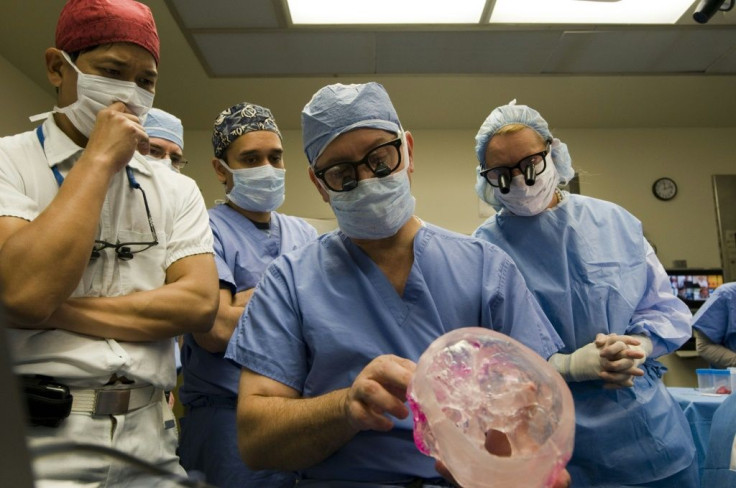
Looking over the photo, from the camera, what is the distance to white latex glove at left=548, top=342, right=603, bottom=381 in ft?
4.91

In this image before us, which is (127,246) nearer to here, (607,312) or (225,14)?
(607,312)

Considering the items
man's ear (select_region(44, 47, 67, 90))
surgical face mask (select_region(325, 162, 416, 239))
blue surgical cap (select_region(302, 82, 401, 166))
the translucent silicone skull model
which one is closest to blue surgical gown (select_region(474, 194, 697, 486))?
surgical face mask (select_region(325, 162, 416, 239))

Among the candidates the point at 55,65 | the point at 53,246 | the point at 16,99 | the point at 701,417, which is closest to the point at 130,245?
the point at 53,246

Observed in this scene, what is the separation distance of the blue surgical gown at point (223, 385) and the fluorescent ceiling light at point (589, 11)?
2143 mm

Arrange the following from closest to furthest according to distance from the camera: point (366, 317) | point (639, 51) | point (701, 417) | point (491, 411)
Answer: point (491, 411), point (366, 317), point (701, 417), point (639, 51)

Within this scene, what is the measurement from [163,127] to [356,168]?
1543 mm

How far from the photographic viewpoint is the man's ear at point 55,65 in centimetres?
134

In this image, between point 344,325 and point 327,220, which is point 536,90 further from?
point 344,325

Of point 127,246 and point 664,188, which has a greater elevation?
point 664,188

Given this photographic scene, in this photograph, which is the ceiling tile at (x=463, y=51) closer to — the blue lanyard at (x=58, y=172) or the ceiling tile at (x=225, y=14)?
the ceiling tile at (x=225, y=14)

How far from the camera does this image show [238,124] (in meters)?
2.15

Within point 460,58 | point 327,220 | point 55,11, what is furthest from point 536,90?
point 55,11

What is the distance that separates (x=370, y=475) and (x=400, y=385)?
0.33 metres

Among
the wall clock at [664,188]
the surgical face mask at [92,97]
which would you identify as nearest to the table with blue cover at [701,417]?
the surgical face mask at [92,97]
